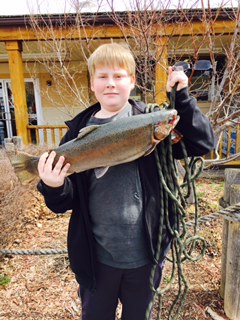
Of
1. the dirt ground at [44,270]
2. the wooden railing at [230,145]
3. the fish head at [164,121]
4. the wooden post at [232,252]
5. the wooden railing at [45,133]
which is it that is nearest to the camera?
the fish head at [164,121]

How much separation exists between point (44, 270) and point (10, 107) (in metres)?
8.53

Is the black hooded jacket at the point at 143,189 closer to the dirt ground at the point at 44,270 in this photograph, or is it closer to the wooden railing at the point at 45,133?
the dirt ground at the point at 44,270

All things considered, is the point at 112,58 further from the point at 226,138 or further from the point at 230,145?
the point at 226,138

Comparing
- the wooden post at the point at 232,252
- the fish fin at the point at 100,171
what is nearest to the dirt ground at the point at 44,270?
the wooden post at the point at 232,252

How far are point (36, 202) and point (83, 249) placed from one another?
11.3 feet

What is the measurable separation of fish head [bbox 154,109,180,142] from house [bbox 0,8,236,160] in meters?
0.30

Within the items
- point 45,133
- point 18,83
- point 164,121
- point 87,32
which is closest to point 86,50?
point 87,32

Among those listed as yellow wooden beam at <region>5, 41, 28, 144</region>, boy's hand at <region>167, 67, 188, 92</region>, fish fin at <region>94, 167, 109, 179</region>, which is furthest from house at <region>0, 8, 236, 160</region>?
fish fin at <region>94, 167, 109, 179</region>

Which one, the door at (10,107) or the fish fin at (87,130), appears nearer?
the fish fin at (87,130)

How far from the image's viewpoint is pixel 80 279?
1.55m

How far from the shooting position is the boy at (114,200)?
1318 millimetres

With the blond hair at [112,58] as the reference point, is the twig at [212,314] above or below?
below

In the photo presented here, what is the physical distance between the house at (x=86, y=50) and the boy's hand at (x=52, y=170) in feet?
2.45

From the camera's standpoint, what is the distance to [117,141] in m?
1.23
